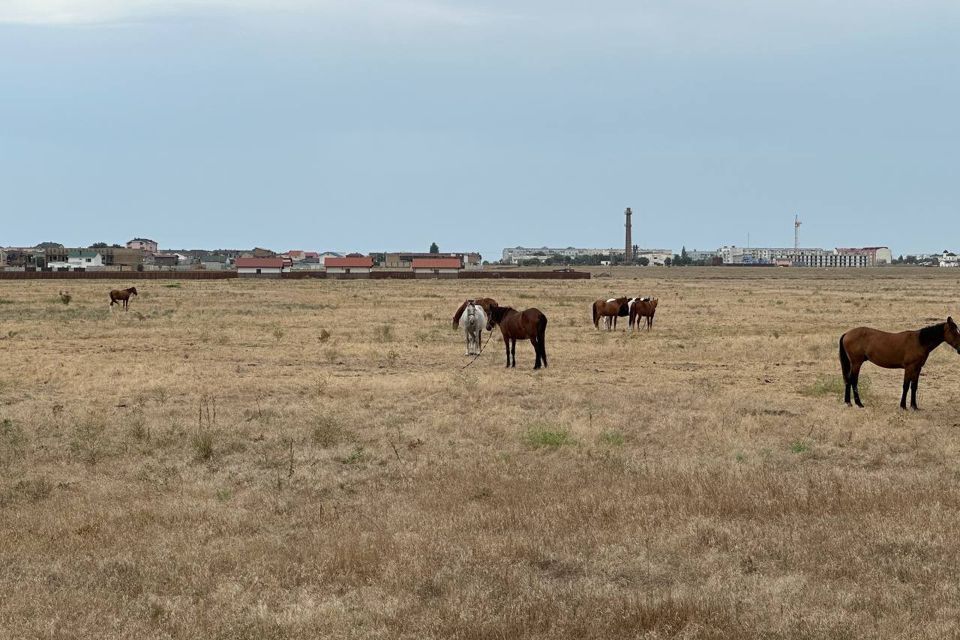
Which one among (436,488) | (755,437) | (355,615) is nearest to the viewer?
(355,615)

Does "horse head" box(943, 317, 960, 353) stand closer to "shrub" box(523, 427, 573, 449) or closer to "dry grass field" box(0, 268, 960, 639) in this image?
"dry grass field" box(0, 268, 960, 639)

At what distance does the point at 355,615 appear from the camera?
281 inches

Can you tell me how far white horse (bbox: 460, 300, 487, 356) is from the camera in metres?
25.7

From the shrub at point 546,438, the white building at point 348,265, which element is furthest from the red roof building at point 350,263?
the shrub at point 546,438

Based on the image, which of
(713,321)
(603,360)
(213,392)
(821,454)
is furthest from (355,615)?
(713,321)

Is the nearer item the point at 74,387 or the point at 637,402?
the point at 637,402

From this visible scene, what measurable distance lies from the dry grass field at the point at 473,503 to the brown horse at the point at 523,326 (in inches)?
37.0

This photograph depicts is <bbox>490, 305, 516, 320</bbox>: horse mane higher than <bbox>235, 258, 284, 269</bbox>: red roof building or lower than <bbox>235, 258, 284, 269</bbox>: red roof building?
lower

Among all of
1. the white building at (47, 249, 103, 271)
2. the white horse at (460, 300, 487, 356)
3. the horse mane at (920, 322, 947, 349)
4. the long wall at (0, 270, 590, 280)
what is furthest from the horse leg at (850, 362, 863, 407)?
the white building at (47, 249, 103, 271)

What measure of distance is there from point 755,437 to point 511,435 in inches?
146

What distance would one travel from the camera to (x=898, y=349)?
16344mm

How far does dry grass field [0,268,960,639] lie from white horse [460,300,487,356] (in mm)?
3402

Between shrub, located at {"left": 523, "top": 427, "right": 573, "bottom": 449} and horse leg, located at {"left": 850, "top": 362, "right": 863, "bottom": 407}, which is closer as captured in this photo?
shrub, located at {"left": 523, "top": 427, "right": 573, "bottom": 449}

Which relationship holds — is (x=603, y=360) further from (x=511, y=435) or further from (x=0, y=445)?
(x=0, y=445)
